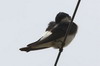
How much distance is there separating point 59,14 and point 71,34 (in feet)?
2.54

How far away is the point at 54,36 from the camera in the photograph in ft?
18.5

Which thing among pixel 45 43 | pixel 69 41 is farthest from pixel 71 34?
pixel 45 43

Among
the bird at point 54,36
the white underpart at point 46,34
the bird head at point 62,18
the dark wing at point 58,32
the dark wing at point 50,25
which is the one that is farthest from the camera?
the bird head at point 62,18

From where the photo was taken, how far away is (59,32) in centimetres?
577

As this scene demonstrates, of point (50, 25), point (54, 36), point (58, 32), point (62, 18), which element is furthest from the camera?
point (62, 18)

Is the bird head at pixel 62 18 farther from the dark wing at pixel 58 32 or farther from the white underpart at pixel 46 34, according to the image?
the white underpart at pixel 46 34

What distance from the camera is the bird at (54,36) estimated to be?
534 centimetres

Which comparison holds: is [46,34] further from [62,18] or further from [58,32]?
[62,18]

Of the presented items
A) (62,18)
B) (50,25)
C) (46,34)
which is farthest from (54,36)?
(62,18)

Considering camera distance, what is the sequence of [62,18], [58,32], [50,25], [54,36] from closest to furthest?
[54,36] < [58,32] < [50,25] < [62,18]

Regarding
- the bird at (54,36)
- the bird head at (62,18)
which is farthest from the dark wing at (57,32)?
the bird head at (62,18)

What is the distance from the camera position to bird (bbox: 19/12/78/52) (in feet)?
17.5

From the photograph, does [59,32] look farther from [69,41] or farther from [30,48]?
[30,48]

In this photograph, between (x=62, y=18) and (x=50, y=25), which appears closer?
(x=50, y=25)
